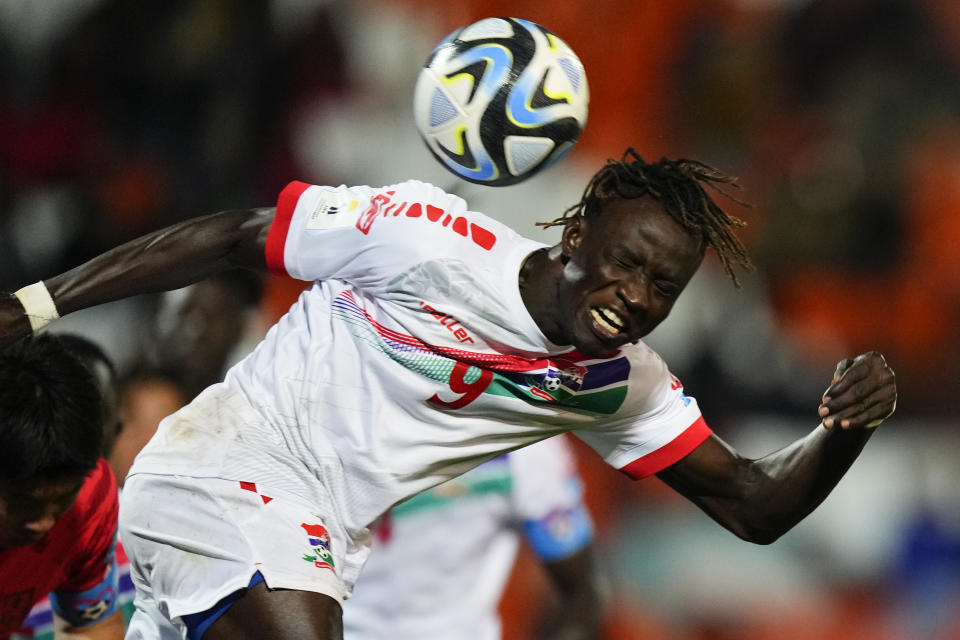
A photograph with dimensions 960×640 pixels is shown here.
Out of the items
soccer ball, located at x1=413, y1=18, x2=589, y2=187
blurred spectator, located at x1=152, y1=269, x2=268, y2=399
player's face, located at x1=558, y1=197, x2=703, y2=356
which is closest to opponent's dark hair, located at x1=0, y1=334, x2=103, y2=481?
soccer ball, located at x1=413, y1=18, x2=589, y2=187

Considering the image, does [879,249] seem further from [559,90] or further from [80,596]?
[80,596]

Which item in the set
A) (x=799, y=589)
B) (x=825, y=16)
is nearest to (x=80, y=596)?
(x=799, y=589)

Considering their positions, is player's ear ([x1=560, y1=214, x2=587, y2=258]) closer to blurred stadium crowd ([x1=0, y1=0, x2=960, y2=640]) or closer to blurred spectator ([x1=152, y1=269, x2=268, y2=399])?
blurred stadium crowd ([x1=0, y1=0, x2=960, y2=640])

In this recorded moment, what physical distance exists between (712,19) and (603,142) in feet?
2.66

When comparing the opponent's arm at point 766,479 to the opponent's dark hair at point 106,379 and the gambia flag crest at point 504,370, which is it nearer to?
the gambia flag crest at point 504,370

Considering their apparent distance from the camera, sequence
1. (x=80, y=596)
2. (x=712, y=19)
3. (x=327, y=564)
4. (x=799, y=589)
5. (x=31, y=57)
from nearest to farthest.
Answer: (x=327, y=564) → (x=80, y=596) → (x=799, y=589) → (x=712, y=19) → (x=31, y=57)

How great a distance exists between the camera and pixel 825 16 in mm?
5543

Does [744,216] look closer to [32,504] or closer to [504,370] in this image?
[504,370]

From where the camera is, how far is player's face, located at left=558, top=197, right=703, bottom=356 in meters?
2.62

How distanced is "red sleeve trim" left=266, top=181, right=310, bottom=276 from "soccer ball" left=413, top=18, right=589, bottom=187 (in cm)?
38

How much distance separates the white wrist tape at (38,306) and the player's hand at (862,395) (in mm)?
1814

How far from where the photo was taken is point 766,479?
307cm

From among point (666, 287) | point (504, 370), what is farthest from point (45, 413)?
point (666, 287)

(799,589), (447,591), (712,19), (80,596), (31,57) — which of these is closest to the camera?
(80,596)
